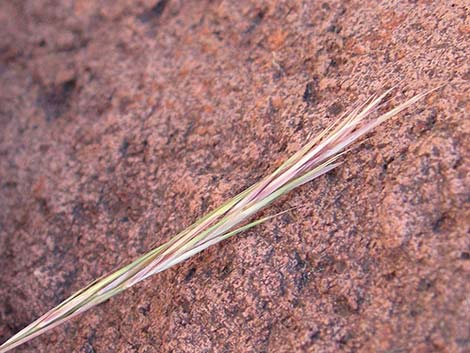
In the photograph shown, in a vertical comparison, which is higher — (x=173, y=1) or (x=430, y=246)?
(x=173, y=1)

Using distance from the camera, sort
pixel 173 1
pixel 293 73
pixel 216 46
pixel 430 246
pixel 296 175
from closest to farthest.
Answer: pixel 430 246
pixel 296 175
pixel 293 73
pixel 216 46
pixel 173 1

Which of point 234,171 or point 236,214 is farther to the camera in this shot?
point 234,171

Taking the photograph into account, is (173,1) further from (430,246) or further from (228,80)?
(430,246)

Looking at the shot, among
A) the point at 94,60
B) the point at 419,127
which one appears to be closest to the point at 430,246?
the point at 419,127

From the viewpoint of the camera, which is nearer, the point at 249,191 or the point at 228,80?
the point at 249,191

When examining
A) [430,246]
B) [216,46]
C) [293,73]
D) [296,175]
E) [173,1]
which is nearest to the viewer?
[430,246]
